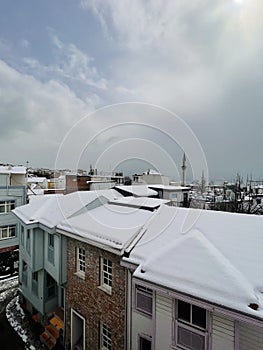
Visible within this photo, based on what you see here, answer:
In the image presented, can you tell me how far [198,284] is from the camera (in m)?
4.80

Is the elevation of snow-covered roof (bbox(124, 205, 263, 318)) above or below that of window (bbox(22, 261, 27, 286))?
above

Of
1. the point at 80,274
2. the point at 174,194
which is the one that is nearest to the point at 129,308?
the point at 80,274

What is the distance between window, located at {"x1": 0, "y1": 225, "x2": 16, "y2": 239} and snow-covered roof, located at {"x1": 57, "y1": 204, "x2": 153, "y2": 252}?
13.2 metres

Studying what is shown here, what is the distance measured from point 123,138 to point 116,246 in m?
6.85

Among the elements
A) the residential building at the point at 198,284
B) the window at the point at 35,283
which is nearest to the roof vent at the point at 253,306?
the residential building at the point at 198,284

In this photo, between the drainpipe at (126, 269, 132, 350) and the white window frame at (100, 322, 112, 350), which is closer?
the drainpipe at (126, 269, 132, 350)

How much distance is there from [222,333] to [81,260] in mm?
5951

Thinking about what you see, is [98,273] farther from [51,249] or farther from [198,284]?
[198,284]

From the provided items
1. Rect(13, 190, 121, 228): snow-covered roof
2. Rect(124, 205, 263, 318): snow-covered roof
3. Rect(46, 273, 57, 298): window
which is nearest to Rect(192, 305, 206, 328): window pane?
Rect(124, 205, 263, 318): snow-covered roof

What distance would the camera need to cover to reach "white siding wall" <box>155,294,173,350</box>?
5.71 meters

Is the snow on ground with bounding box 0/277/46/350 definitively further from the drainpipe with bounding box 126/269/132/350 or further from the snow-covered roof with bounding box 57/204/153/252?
the snow-covered roof with bounding box 57/204/153/252

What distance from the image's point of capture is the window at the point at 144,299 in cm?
642

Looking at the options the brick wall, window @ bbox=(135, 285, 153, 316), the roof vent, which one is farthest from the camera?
the brick wall

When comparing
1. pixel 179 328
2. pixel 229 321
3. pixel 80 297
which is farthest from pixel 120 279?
pixel 229 321
